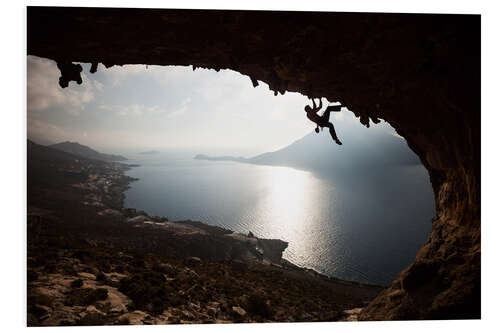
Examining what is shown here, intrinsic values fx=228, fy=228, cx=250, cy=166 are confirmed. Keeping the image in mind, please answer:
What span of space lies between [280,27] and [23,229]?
287 inches

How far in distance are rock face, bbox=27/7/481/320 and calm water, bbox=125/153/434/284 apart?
1576 inches

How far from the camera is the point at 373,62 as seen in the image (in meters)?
5.36

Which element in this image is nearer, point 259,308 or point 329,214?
point 259,308

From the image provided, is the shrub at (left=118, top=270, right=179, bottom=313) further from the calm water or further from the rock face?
the calm water

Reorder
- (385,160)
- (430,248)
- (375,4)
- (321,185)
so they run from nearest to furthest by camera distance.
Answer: (375,4) → (430,248) → (321,185) → (385,160)

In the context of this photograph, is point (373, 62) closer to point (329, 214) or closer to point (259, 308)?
point (259, 308)

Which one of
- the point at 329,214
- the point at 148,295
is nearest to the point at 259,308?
the point at 148,295

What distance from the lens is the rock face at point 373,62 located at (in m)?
4.73

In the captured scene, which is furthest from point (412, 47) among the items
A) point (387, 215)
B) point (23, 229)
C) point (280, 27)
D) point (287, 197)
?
point (287, 197)

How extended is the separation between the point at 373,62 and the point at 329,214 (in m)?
76.8

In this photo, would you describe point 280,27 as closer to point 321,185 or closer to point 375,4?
point 375,4

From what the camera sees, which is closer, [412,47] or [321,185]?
[412,47]

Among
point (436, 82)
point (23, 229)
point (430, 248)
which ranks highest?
point (436, 82)

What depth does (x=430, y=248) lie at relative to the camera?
6.74 meters
